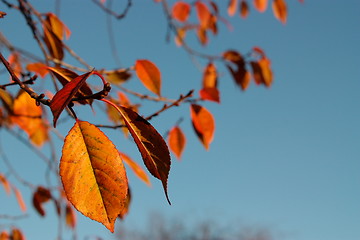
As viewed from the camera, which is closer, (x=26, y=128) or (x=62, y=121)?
(x=26, y=128)

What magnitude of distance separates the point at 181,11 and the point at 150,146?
5.48 ft

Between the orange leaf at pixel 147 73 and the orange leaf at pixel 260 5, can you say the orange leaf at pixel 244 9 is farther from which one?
the orange leaf at pixel 147 73

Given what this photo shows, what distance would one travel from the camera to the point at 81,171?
498 millimetres

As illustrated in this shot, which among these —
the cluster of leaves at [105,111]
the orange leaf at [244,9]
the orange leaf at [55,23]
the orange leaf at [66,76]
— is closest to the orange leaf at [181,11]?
the cluster of leaves at [105,111]

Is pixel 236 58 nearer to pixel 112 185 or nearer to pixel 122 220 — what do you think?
pixel 122 220

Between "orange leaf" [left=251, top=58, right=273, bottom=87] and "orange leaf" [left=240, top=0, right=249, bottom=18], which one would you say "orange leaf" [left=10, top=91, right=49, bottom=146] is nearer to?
"orange leaf" [left=251, top=58, right=273, bottom=87]

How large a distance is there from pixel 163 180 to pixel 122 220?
0.79 meters

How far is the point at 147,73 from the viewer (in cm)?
103

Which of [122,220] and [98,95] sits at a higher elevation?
[122,220]

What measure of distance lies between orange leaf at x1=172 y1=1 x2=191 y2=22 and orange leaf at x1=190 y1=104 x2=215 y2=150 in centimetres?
107

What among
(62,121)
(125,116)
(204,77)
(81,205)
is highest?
(204,77)

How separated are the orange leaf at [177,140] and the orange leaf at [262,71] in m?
0.44

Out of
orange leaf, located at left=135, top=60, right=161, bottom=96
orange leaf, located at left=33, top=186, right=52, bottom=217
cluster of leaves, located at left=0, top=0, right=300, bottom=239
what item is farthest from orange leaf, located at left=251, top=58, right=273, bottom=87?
orange leaf, located at left=33, top=186, right=52, bottom=217

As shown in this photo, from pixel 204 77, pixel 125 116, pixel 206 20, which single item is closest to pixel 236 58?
pixel 204 77
